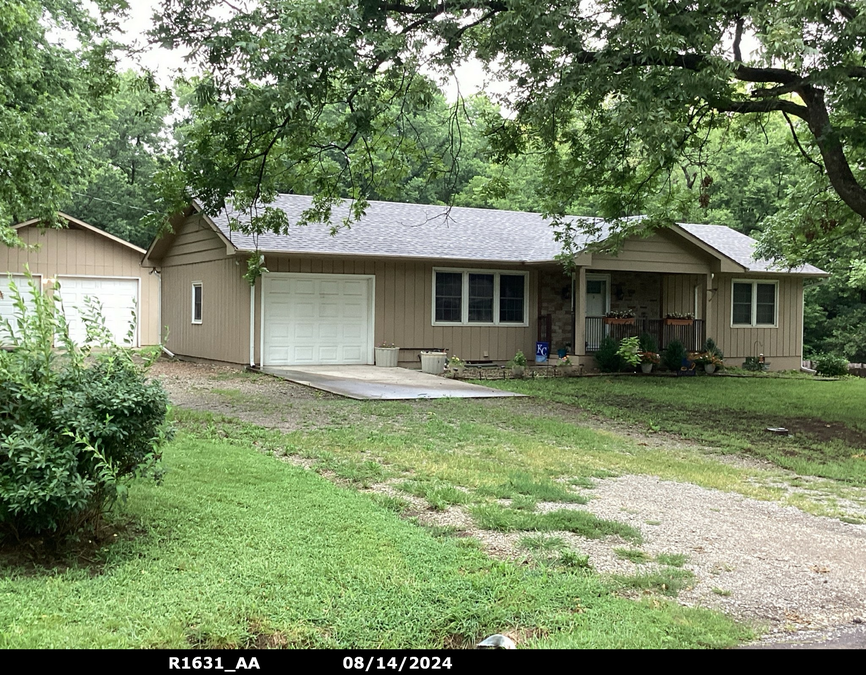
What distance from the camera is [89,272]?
77.9 feet

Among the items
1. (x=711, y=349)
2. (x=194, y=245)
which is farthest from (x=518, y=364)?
(x=194, y=245)

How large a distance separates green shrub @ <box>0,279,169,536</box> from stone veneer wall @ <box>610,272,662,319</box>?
17253 millimetres

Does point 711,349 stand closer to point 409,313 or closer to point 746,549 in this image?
point 409,313

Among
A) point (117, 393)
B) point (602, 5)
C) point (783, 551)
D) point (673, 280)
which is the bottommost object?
point (783, 551)

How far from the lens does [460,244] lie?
19688mm

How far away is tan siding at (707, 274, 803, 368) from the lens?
21.8 meters

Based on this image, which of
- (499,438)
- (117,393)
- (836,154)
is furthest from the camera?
(836,154)

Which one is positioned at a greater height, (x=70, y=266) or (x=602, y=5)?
(x=602, y=5)

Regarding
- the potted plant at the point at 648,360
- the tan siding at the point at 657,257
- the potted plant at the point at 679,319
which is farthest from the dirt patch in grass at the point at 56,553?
the potted plant at the point at 679,319

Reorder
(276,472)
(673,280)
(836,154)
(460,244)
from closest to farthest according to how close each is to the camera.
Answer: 1. (276,472)
2. (836,154)
3. (460,244)
4. (673,280)
